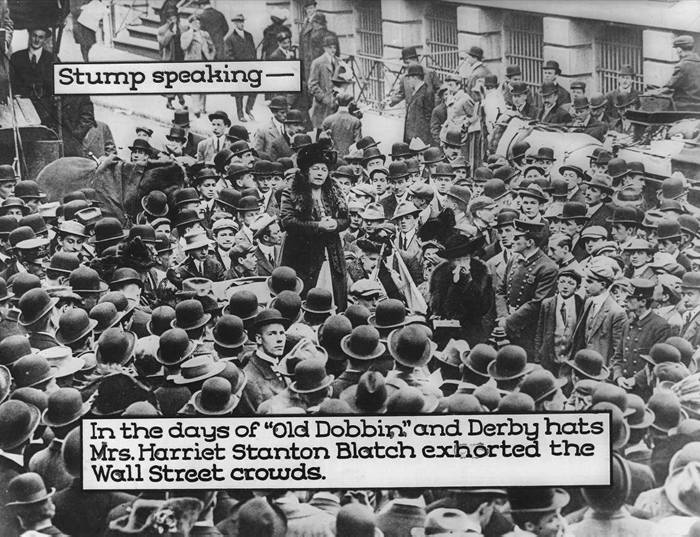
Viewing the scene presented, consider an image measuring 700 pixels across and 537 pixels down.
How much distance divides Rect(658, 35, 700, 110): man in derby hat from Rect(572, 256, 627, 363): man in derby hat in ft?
3.35

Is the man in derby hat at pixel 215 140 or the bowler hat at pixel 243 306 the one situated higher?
the man in derby hat at pixel 215 140

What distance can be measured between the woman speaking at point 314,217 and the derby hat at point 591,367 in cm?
121

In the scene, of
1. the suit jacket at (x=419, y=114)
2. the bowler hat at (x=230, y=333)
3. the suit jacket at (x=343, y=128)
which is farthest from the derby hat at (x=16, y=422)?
the suit jacket at (x=419, y=114)

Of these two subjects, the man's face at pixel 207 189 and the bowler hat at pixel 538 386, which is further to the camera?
the man's face at pixel 207 189

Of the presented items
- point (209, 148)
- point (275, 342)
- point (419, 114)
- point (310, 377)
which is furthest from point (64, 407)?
point (419, 114)

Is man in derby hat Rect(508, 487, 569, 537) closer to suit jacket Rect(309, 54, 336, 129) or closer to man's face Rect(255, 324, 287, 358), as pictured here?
man's face Rect(255, 324, 287, 358)

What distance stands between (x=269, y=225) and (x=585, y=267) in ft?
5.30

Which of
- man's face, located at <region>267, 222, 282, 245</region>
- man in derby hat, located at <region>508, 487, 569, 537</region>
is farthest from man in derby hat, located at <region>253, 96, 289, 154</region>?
man in derby hat, located at <region>508, 487, 569, 537</region>

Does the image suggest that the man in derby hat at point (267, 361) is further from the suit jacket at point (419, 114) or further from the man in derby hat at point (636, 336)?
the man in derby hat at point (636, 336)

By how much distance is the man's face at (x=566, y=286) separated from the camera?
435cm

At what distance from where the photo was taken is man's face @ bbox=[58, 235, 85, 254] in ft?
14.4

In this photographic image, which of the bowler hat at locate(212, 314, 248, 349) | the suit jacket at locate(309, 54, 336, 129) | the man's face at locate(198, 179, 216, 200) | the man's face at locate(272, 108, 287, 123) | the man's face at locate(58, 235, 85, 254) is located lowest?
the bowler hat at locate(212, 314, 248, 349)

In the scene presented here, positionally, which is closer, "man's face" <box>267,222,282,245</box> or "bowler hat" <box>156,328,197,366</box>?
"bowler hat" <box>156,328,197,366</box>

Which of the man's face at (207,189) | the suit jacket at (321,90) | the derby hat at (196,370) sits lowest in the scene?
the derby hat at (196,370)
